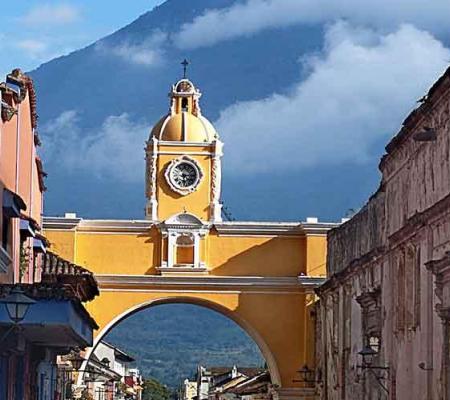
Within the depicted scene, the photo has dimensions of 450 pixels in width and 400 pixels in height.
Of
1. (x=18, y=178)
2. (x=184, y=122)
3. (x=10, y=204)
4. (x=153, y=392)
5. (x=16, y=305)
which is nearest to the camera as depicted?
(x=16, y=305)

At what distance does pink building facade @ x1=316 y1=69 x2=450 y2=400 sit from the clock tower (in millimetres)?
11478

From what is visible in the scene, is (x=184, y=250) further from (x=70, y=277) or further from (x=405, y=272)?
(x=405, y=272)

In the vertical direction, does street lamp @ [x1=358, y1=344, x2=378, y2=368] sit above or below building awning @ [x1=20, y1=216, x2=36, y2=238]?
below

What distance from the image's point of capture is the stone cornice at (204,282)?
4428cm

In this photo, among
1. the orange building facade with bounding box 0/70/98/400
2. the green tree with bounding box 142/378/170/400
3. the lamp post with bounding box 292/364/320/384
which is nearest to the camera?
the orange building facade with bounding box 0/70/98/400

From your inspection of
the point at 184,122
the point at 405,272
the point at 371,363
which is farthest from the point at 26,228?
the point at 184,122

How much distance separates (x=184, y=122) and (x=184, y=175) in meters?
1.61

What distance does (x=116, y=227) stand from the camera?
147 ft

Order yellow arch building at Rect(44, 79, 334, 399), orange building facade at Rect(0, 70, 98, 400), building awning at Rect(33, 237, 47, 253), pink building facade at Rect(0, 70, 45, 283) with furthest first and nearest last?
1. yellow arch building at Rect(44, 79, 334, 399)
2. building awning at Rect(33, 237, 47, 253)
3. pink building facade at Rect(0, 70, 45, 283)
4. orange building facade at Rect(0, 70, 98, 400)

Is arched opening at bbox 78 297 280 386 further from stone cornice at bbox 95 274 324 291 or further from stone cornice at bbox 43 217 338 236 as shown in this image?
stone cornice at bbox 43 217 338 236

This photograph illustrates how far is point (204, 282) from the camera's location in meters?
44.4

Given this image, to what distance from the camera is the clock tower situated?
150ft

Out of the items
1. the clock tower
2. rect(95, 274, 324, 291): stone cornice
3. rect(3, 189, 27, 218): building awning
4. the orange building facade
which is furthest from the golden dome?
rect(3, 189, 27, 218): building awning

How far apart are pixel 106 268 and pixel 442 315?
25.1m
